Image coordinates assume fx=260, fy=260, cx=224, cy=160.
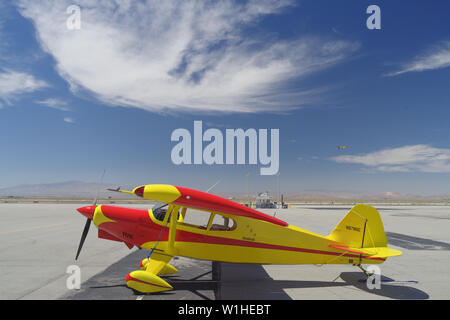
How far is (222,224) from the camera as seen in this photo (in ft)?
22.6

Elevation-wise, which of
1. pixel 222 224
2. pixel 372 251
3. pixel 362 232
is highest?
pixel 222 224

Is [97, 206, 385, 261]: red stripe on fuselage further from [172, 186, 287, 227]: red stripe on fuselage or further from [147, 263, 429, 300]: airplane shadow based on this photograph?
[172, 186, 287, 227]: red stripe on fuselage

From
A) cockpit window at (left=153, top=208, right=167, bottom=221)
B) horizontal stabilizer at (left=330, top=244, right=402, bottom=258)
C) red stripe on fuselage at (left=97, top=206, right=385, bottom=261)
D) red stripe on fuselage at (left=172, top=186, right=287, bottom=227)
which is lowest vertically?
horizontal stabilizer at (left=330, top=244, right=402, bottom=258)

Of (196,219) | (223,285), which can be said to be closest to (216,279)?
(223,285)

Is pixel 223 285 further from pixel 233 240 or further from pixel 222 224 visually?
pixel 222 224

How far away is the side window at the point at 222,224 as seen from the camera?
682 cm

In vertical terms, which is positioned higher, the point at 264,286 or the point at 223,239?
the point at 223,239

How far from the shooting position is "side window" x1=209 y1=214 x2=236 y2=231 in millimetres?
6820

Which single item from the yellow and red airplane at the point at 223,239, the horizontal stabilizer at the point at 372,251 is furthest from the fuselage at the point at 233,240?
the horizontal stabilizer at the point at 372,251

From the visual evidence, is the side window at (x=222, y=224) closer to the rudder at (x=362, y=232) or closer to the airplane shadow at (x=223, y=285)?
the airplane shadow at (x=223, y=285)

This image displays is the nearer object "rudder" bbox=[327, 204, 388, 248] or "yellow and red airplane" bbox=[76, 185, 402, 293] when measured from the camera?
"yellow and red airplane" bbox=[76, 185, 402, 293]

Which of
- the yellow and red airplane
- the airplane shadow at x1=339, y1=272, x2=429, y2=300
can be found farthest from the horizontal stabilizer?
the airplane shadow at x1=339, y1=272, x2=429, y2=300
